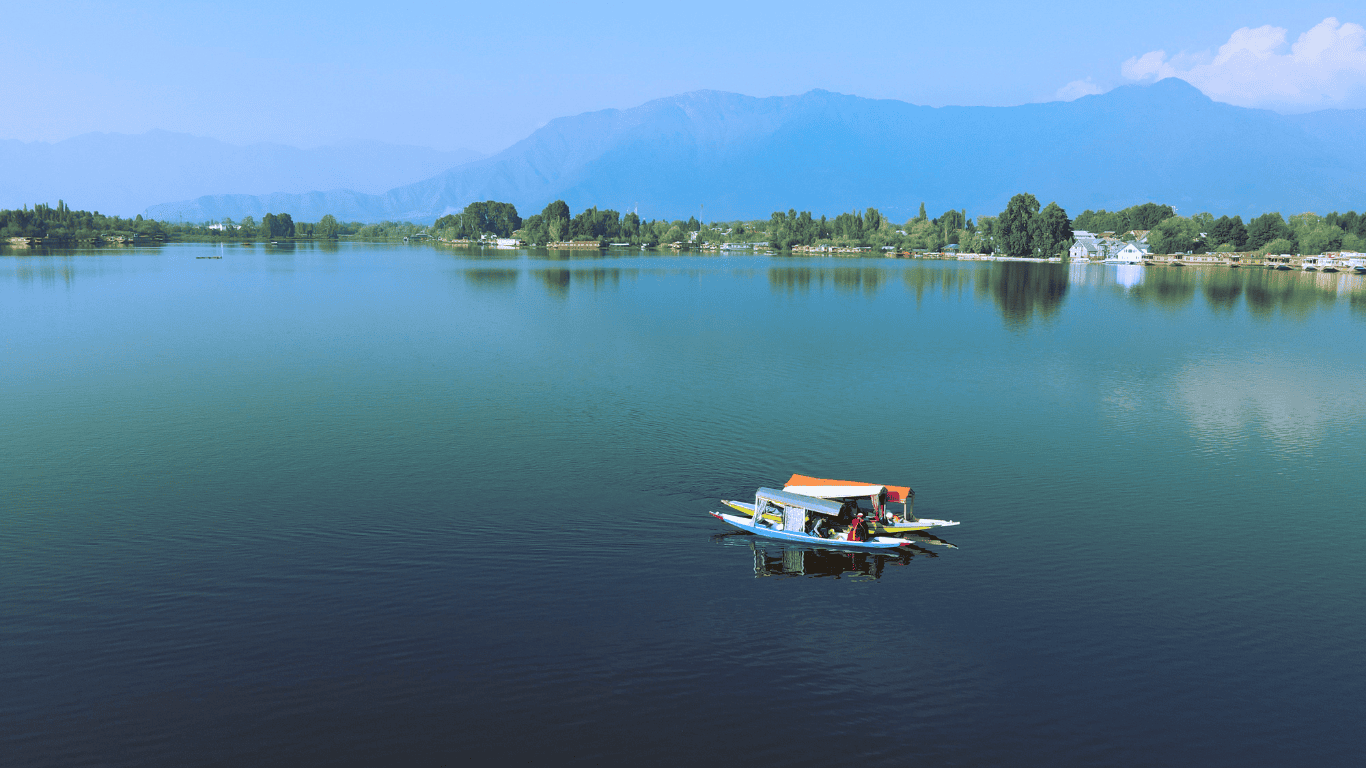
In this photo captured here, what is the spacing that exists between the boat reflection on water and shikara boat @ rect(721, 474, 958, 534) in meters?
0.73

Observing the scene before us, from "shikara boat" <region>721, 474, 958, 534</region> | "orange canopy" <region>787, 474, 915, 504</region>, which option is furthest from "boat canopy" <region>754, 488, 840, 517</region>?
"orange canopy" <region>787, 474, 915, 504</region>

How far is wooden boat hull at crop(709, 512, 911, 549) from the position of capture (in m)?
32.4

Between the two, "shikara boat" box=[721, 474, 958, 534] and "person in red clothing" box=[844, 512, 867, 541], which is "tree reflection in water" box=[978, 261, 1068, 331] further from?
"person in red clothing" box=[844, 512, 867, 541]

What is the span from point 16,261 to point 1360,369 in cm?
25056

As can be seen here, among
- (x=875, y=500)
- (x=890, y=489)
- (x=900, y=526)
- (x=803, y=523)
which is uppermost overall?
(x=890, y=489)

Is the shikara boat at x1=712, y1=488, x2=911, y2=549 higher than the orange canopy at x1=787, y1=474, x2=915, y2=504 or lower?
lower

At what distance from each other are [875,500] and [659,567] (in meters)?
9.30

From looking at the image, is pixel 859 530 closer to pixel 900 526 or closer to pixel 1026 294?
pixel 900 526

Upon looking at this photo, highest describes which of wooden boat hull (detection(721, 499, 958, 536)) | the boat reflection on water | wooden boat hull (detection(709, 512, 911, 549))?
wooden boat hull (detection(721, 499, 958, 536))

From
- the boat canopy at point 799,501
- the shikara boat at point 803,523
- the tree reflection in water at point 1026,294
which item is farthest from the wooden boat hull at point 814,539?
the tree reflection in water at point 1026,294

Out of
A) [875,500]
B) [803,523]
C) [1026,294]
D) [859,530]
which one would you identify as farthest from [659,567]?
[1026,294]

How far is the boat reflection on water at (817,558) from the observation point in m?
31.3

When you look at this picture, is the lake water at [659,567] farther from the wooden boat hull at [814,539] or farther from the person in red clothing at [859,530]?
the person in red clothing at [859,530]

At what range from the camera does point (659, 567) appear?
3059 cm
